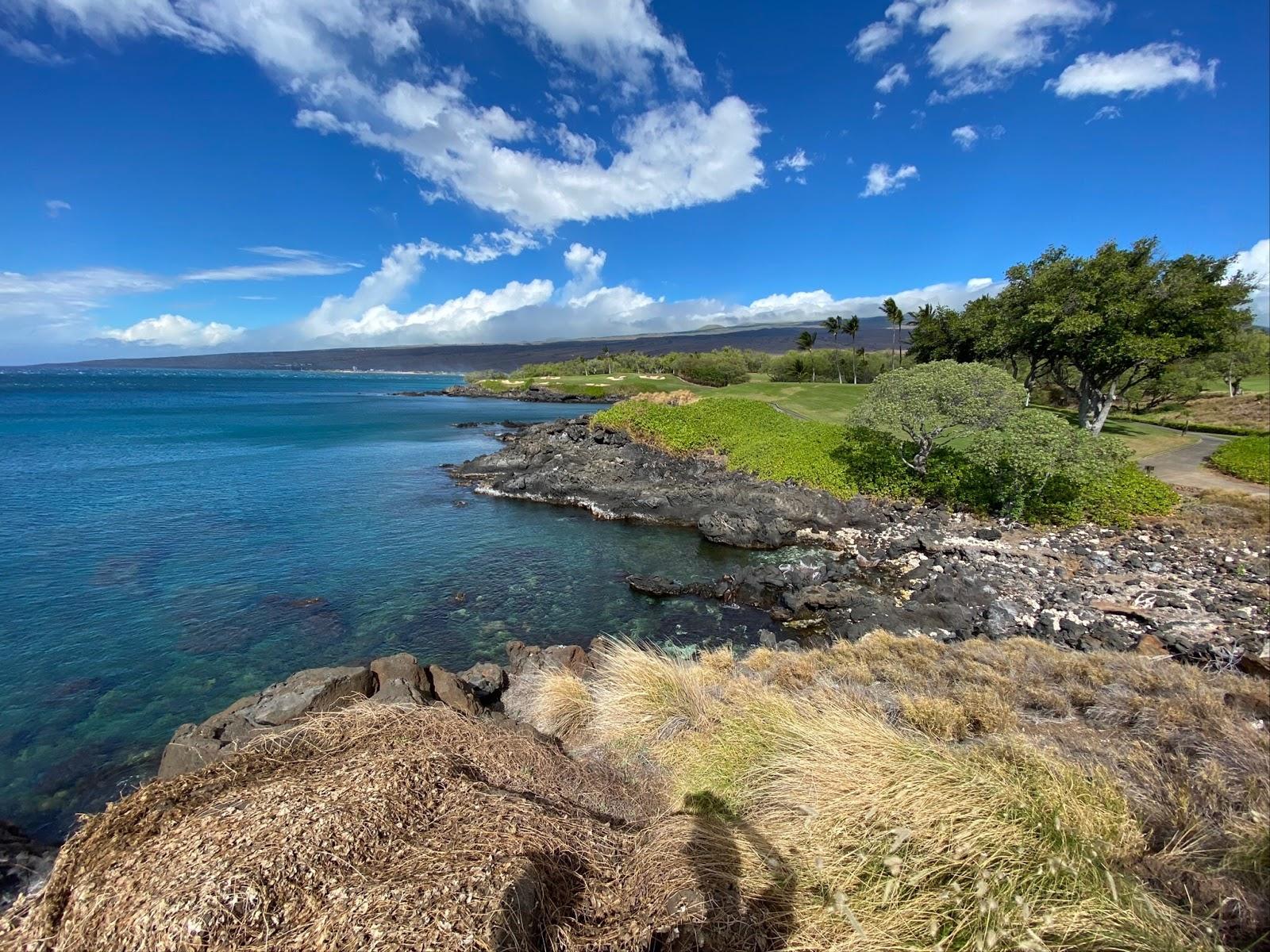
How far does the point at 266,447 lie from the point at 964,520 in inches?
1755

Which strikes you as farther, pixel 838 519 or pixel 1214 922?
pixel 838 519

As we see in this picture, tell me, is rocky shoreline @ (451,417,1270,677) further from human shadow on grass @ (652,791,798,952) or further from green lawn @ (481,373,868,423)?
human shadow on grass @ (652,791,798,952)

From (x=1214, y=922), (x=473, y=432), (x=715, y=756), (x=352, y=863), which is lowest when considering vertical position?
(x=473, y=432)

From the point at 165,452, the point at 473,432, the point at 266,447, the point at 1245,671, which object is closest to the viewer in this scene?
the point at 1245,671

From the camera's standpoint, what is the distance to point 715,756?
17.1ft

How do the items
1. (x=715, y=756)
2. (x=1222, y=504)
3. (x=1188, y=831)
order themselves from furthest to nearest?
(x=1222, y=504) < (x=715, y=756) < (x=1188, y=831)

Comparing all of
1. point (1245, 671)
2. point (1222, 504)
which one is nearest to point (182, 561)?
point (1245, 671)

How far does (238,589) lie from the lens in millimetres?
14500

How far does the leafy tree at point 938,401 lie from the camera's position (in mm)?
18109

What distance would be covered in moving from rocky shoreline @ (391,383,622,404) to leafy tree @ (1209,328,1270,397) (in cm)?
5723

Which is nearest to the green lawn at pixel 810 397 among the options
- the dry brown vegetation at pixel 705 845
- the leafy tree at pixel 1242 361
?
the leafy tree at pixel 1242 361

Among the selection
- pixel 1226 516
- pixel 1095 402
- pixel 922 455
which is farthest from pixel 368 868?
pixel 1095 402

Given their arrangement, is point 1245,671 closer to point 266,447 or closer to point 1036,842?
point 1036,842

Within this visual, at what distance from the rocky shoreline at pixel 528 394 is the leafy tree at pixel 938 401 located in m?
56.3
